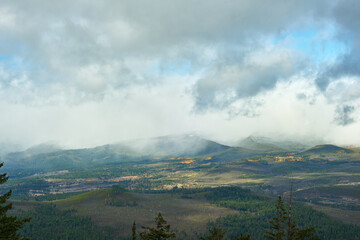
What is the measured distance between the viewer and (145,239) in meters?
60.6

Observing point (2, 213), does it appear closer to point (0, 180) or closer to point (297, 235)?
point (0, 180)

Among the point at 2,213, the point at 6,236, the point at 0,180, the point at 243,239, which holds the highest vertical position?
the point at 0,180

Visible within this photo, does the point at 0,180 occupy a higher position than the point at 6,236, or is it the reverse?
the point at 0,180

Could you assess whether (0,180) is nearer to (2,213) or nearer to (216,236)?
(2,213)

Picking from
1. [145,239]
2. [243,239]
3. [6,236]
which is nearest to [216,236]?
[243,239]

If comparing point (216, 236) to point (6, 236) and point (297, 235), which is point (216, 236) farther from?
point (6, 236)

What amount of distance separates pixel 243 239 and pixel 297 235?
10.5 m

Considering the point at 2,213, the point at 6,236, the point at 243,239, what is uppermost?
the point at 2,213

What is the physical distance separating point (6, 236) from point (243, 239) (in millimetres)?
45712

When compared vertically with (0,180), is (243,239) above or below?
below

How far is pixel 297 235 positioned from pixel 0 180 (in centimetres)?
5751

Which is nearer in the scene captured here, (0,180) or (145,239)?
(0,180)

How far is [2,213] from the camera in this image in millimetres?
56469

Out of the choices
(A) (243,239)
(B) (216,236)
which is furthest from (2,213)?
(A) (243,239)
